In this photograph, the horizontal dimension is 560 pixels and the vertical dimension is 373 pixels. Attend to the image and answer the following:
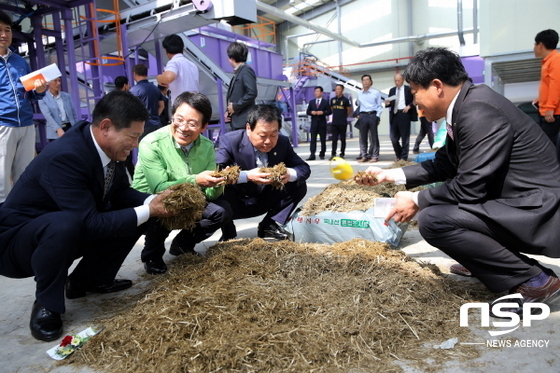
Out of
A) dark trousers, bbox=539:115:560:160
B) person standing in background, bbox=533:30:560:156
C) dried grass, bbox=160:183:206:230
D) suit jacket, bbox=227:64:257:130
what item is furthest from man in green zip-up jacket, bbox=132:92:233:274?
dark trousers, bbox=539:115:560:160

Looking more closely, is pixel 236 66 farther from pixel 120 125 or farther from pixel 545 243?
pixel 545 243

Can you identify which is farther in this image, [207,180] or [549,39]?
[549,39]

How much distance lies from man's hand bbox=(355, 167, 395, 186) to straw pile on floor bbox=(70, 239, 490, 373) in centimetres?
47

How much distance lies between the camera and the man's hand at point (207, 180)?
9.83 feet

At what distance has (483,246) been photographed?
2207 millimetres

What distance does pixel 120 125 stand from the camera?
2.34 m

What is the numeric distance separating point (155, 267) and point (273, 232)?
3.39 ft

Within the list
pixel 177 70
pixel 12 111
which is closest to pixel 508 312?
pixel 12 111

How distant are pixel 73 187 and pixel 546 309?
2.42 metres

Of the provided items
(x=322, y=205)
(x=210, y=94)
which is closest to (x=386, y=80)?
(x=210, y=94)

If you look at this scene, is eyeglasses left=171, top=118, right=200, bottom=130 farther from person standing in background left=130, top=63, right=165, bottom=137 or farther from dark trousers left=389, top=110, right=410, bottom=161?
dark trousers left=389, top=110, right=410, bottom=161

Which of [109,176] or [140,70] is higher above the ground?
[140,70]

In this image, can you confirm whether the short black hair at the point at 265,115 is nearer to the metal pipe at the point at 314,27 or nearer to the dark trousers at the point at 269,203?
the dark trousers at the point at 269,203

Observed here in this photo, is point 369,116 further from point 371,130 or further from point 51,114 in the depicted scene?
point 51,114
